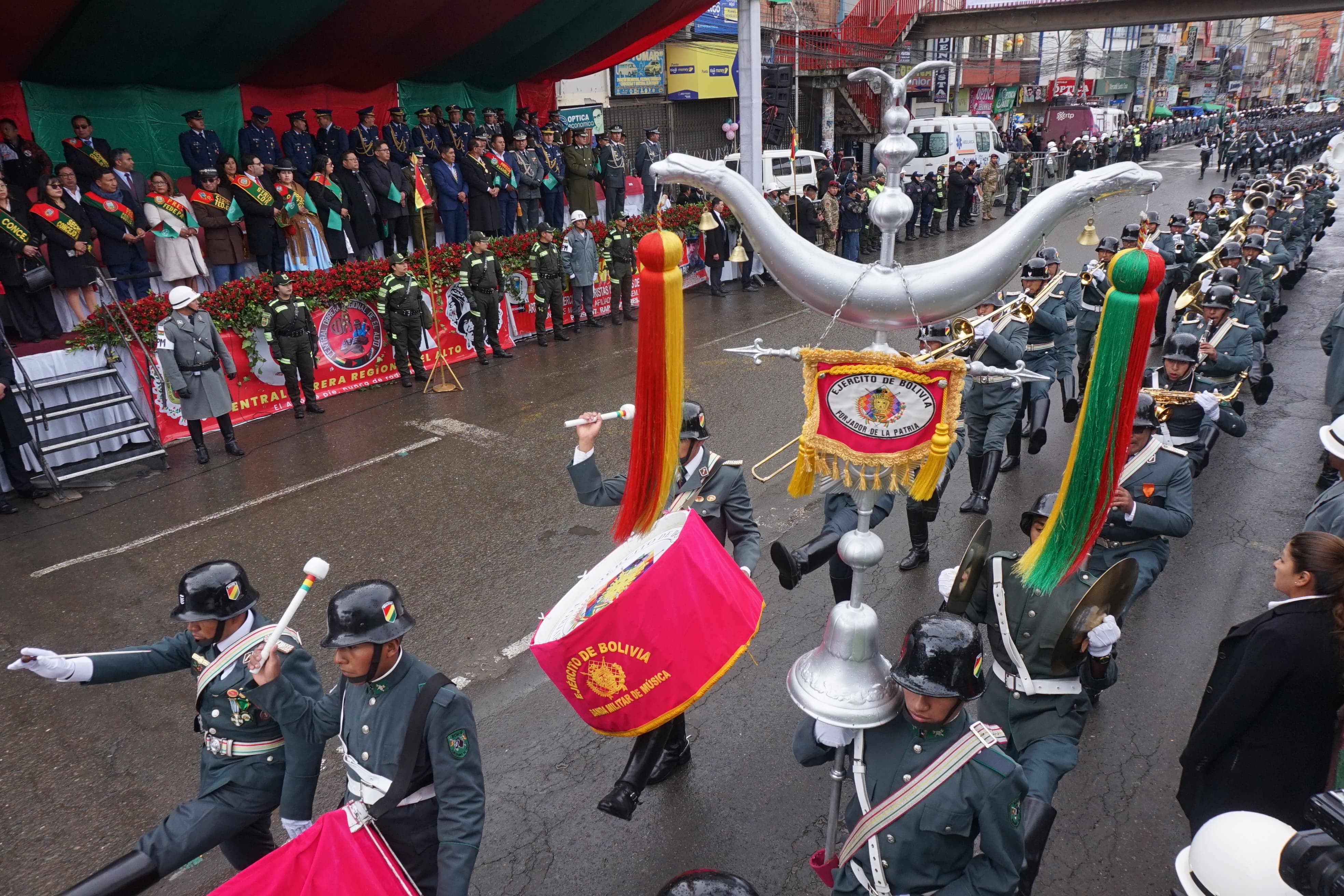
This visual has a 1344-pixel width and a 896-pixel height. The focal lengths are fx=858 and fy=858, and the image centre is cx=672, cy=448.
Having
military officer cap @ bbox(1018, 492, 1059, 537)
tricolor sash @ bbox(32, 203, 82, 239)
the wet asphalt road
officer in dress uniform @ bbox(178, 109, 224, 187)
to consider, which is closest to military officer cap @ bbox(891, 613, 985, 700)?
military officer cap @ bbox(1018, 492, 1059, 537)

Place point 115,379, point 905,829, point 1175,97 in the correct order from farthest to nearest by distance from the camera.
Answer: point 1175,97, point 115,379, point 905,829

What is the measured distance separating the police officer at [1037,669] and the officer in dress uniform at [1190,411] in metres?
2.86

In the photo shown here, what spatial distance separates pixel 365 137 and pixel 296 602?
42.9ft

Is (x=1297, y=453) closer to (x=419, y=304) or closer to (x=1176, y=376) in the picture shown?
(x=1176, y=376)

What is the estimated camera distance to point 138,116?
1225 centimetres

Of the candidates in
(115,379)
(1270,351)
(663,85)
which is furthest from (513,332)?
(663,85)

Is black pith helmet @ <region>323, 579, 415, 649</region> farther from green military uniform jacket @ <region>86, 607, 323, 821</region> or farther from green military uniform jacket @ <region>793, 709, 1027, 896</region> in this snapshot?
green military uniform jacket @ <region>793, 709, 1027, 896</region>

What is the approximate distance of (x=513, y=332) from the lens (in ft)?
43.3

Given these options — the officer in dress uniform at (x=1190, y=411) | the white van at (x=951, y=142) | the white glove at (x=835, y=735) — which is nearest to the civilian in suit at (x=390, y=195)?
the officer in dress uniform at (x=1190, y=411)

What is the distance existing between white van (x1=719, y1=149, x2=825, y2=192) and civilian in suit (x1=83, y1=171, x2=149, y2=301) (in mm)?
12284

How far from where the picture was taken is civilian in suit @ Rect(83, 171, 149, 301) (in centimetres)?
1023

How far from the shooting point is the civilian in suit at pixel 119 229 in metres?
10.2

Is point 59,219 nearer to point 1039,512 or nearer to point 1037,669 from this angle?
point 1039,512

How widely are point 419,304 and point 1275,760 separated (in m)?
10.0
